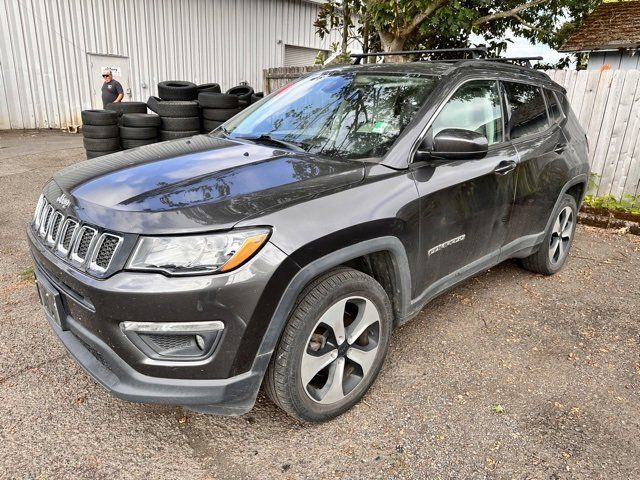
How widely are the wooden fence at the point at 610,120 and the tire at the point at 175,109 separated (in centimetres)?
522

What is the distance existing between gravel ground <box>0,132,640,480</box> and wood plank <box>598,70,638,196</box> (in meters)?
3.46

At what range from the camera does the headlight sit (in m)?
1.88

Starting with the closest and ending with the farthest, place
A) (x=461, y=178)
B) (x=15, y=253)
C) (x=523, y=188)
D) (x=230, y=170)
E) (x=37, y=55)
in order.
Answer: (x=230, y=170)
(x=461, y=178)
(x=523, y=188)
(x=15, y=253)
(x=37, y=55)

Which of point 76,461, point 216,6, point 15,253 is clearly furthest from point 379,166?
point 216,6

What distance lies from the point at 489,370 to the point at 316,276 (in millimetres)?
1501

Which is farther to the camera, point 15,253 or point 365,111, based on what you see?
point 15,253

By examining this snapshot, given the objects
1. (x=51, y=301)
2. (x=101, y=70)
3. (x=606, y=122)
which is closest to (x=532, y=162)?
(x=51, y=301)

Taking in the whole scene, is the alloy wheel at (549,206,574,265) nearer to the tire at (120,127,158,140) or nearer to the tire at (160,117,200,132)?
the tire at (160,117,200,132)

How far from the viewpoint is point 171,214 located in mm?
1938

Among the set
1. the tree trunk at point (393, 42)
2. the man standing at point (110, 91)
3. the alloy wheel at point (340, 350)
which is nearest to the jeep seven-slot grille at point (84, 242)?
the alloy wheel at point (340, 350)

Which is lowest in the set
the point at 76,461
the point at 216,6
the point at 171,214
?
the point at 76,461

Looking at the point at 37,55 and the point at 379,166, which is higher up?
the point at 37,55

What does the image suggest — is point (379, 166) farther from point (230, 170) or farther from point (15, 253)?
point (15, 253)

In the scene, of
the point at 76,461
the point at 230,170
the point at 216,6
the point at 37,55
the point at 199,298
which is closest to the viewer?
the point at 199,298
